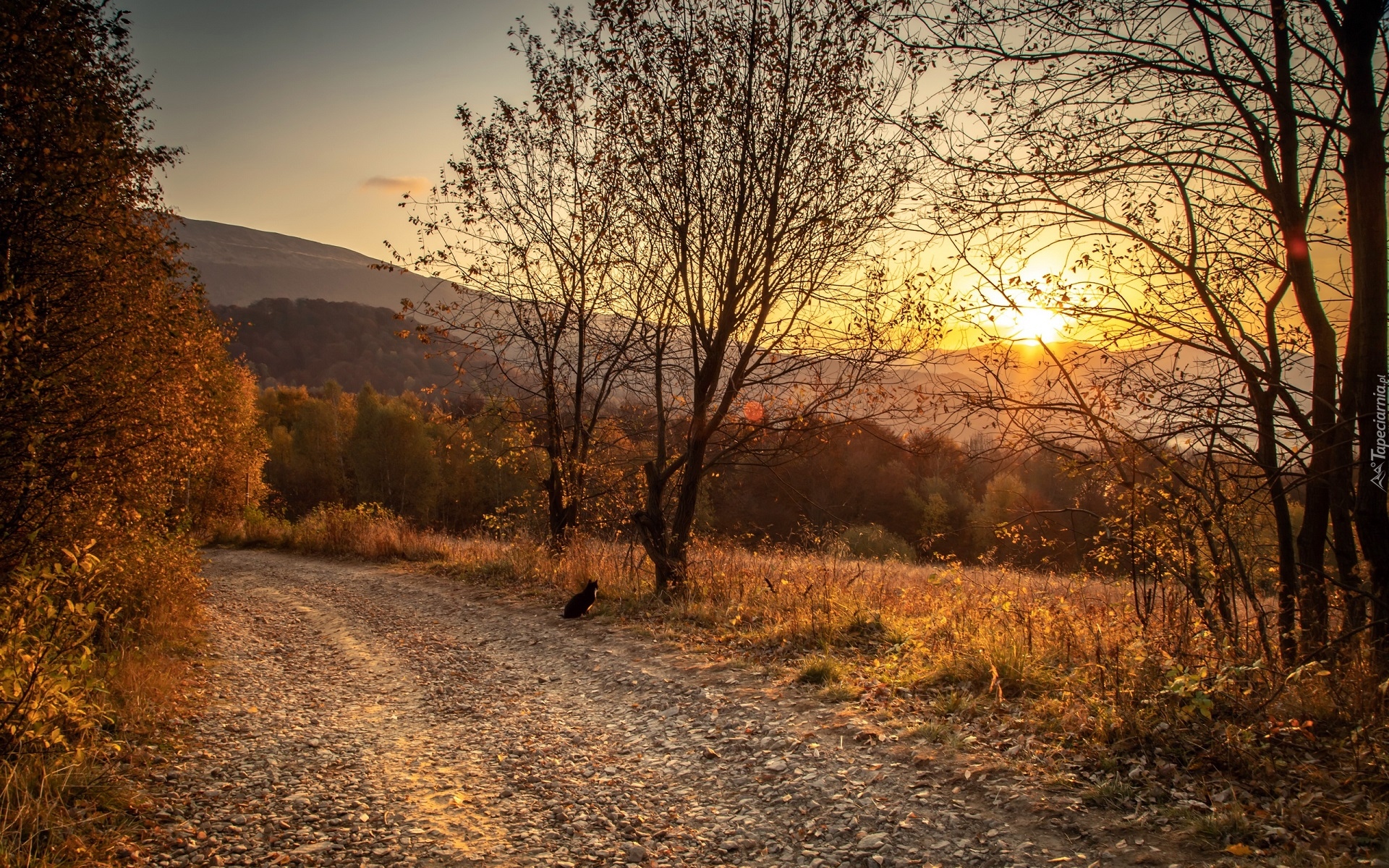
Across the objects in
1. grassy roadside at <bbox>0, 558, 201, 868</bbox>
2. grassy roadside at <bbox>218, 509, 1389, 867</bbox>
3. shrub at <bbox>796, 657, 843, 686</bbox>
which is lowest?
grassy roadside at <bbox>0, 558, 201, 868</bbox>

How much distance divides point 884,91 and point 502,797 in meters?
9.07

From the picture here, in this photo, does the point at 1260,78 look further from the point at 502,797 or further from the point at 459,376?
the point at 459,376

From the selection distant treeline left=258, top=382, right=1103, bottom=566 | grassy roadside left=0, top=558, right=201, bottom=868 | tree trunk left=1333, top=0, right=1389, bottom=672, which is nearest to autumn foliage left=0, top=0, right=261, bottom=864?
grassy roadside left=0, top=558, right=201, bottom=868

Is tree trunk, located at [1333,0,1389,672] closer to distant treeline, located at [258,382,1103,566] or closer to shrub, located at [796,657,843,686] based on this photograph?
shrub, located at [796,657,843,686]

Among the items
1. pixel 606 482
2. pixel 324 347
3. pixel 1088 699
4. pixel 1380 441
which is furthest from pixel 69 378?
pixel 324 347

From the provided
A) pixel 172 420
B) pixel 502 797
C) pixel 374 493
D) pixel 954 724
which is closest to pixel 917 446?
pixel 954 724

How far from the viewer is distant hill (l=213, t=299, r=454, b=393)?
384 ft

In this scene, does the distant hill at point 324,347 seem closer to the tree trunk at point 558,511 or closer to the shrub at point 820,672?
the tree trunk at point 558,511

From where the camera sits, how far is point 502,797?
477cm

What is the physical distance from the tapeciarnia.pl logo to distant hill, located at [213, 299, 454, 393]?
115m

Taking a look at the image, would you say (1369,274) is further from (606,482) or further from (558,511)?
(558,511)

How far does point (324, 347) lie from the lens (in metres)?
122

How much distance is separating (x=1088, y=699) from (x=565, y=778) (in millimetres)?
3652

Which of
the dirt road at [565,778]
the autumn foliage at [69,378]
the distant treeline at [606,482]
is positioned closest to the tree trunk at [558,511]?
the distant treeline at [606,482]
